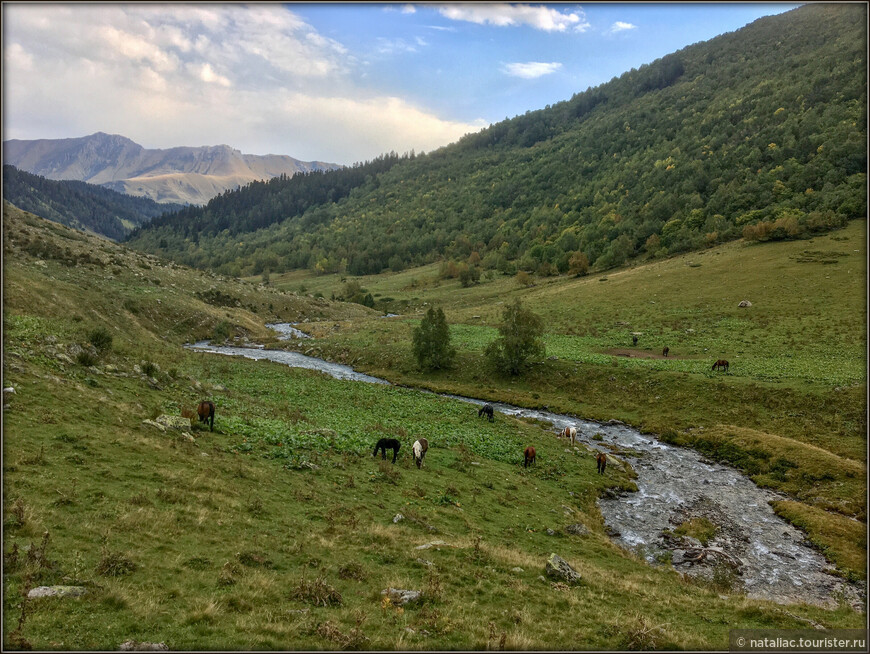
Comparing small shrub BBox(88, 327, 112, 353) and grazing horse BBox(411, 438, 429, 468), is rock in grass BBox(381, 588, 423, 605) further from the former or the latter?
small shrub BBox(88, 327, 112, 353)

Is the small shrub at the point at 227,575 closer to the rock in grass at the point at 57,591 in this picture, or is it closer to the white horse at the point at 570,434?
the rock in grass at the point at 57,591

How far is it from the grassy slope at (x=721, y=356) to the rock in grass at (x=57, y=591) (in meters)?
31.2

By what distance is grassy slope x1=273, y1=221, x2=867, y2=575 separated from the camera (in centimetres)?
3519

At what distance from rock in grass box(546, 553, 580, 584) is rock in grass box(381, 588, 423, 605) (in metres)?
5.64

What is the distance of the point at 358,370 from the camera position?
63000 mm

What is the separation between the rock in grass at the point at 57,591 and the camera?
8820mm

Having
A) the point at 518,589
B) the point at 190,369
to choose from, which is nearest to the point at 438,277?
the point at 190,369

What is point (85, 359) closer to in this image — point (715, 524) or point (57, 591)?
point (57, 591)

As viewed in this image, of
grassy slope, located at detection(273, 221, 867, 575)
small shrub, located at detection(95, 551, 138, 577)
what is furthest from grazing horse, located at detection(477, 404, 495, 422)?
small shrub, located at detection(95, 551, 138, 577)

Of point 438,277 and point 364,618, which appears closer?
point 364,618

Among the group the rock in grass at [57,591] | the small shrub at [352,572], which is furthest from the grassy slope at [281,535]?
the rock in grass at [57,591]

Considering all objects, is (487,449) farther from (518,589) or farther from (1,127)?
(1,127)

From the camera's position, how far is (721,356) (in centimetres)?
5703

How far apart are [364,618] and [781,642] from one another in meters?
11.1
